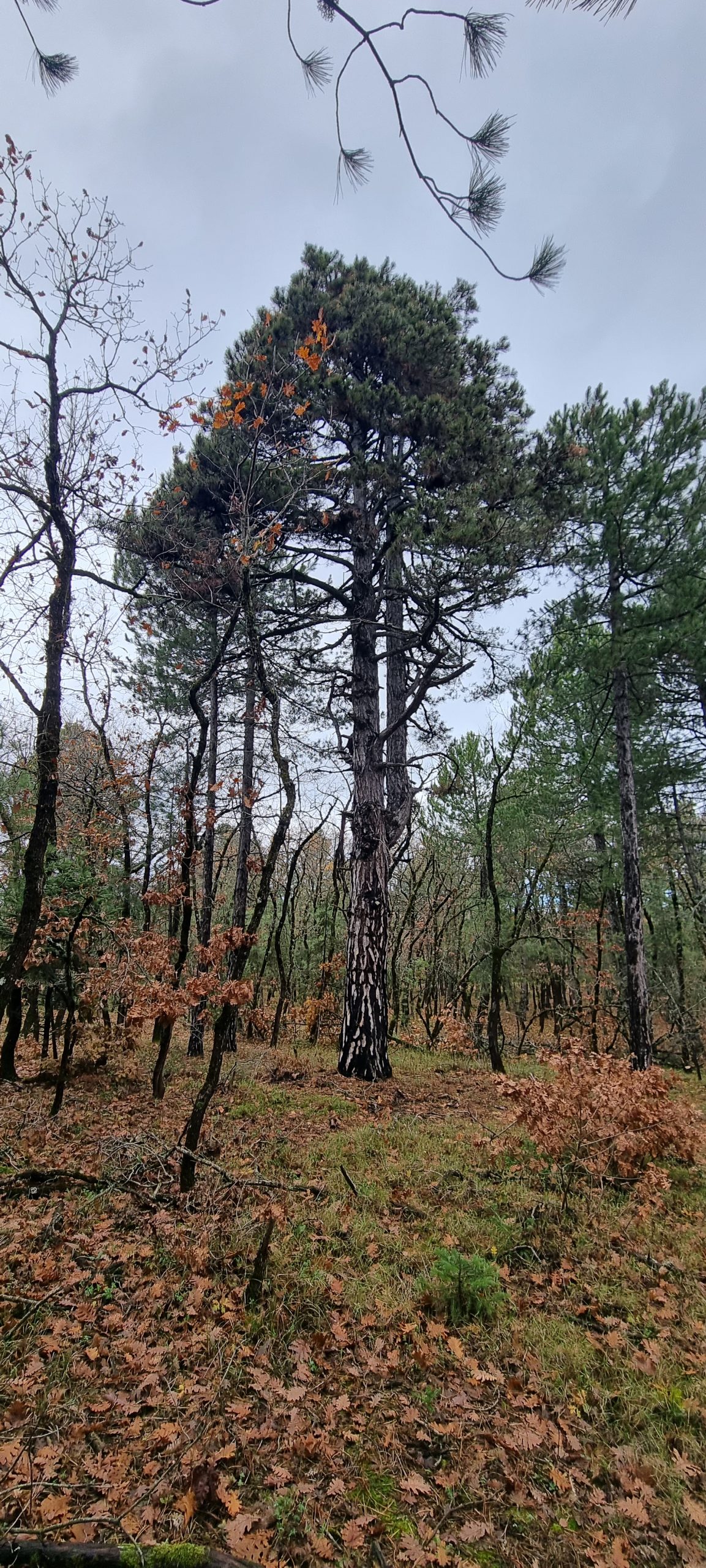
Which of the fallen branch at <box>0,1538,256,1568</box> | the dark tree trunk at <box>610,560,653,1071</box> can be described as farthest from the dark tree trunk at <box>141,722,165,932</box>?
the dark tree trunk at <box>610,560,653,1071</box>

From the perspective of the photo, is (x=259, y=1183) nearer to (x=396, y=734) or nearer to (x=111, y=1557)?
(x=111, y=1557)

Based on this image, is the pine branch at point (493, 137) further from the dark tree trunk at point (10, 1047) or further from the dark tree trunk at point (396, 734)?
the dark tree trunk at point (10, 1047)

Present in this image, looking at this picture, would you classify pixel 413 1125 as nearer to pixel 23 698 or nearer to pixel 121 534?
pixel 23 698

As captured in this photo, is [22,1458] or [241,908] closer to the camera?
[22,1458]

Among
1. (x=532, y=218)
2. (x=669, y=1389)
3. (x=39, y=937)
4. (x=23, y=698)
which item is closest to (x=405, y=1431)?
(x=669, y=1389)

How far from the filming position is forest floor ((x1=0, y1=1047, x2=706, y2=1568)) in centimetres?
219

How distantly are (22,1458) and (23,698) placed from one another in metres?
6.49

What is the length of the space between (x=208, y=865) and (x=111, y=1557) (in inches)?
268

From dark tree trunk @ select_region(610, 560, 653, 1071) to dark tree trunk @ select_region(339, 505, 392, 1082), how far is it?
4.33 m

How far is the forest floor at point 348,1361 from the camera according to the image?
2.19 meters

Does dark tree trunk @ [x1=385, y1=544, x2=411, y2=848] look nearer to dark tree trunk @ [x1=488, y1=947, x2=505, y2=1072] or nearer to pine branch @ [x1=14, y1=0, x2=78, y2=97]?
dark tree trunk @ [x1=488, y1=947, x2=505, y2=1072]

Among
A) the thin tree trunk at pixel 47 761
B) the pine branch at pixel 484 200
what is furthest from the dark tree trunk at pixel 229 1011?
the pine branch at pixel 484 200

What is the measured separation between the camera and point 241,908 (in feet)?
32.8

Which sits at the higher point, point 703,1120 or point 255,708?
point 255,708
